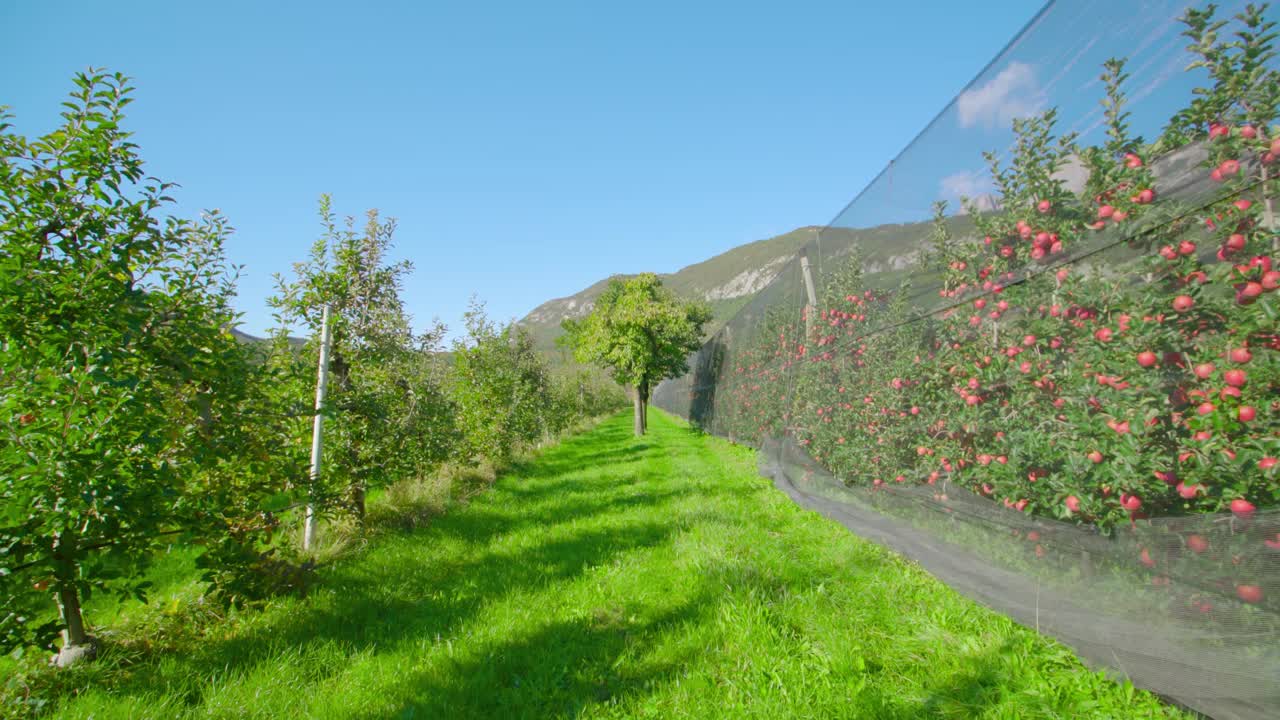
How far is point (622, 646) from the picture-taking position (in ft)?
8.34

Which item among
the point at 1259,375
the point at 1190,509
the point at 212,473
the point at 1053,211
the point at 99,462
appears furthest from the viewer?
the point at 212,473

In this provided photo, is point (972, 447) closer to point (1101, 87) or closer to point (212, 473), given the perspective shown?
point (1101, 87)

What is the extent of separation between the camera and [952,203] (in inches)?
117

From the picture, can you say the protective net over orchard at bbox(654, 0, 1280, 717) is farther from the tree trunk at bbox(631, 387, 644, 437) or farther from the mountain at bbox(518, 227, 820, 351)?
the mountain at bbox(518, 227, 820, 351)

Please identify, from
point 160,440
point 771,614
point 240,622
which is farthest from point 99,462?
point 771,614

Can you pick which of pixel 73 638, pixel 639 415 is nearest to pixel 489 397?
pixel 73 638

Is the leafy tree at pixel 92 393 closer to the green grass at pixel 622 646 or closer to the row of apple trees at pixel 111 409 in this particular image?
the row of apple trees at pixel 111 409

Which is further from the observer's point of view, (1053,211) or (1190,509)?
(1053,211)

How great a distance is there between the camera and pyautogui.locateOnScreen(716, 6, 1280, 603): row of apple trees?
4.91 feet

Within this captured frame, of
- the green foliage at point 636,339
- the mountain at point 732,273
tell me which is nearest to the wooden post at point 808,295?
the green foliage at point 636,339

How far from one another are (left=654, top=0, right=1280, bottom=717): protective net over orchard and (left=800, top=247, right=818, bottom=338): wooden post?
236cm

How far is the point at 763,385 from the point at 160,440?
7.59m

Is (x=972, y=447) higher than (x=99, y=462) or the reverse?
the reverse

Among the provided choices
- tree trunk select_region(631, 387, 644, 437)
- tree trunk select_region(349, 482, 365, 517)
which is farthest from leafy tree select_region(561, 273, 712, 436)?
tree trunk select_region(349, 482, 365, 517)
